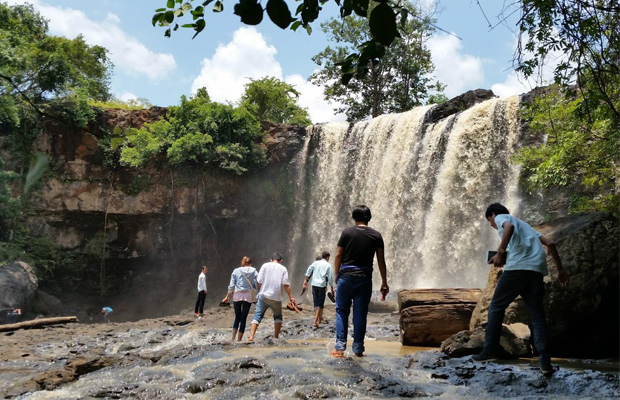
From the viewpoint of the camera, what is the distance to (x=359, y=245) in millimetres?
5227

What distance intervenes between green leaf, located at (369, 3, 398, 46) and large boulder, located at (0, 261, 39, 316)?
57.2 ft

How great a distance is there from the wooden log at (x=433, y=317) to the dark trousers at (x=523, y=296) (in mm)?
2317

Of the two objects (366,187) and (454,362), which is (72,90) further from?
(454,362)

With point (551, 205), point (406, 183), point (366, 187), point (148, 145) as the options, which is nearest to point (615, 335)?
point (551, 205)

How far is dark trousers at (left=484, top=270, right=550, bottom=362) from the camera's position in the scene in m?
4.55

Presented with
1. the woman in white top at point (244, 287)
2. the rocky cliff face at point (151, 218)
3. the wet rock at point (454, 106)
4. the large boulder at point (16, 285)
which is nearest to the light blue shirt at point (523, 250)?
the woman in white top at point (244, 287)

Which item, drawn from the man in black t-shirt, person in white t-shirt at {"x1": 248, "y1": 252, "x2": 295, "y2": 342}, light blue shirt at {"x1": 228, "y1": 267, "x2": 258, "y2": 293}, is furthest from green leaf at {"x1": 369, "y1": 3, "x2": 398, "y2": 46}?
light blue shirt at {"x1": 228, "y1": 267, "x2": 258, "y2": 293}

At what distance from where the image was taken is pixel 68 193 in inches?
856

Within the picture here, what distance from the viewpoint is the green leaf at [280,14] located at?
170cm

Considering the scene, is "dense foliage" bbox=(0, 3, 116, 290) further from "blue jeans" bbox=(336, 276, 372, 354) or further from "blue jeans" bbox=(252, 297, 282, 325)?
"blue jeans" bbox=(336, 276, 372, 354)

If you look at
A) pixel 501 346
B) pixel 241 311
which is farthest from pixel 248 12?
pixel 241 311

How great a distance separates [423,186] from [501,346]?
1280 centimetres

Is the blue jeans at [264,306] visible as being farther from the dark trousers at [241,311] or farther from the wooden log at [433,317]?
the wooden log at [433,317]

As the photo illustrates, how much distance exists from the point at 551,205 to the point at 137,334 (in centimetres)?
1170
